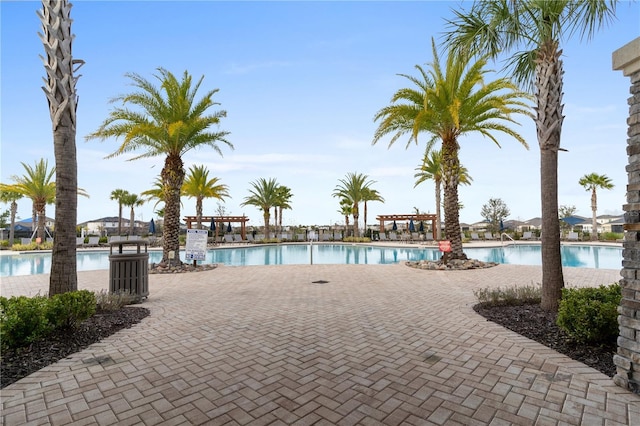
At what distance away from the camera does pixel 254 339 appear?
4344mm

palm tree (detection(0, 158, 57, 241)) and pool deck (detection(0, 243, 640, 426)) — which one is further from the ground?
palm tree (detection(0, 158, 57, 241))

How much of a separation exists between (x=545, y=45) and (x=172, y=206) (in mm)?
A: 12572

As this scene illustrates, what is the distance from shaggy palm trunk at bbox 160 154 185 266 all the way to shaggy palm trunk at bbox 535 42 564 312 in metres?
11.8

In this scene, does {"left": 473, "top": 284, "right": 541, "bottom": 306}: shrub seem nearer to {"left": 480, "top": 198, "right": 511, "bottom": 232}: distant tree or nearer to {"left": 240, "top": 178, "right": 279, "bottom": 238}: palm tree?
{"left": 240, "top": 178, "right": 279, "bottom": 238}: palm tree

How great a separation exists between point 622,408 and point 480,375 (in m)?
1.04

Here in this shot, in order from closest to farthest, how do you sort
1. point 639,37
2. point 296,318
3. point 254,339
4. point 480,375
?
point 639,37 < point 480,375 < point 254,339 < point 296,318

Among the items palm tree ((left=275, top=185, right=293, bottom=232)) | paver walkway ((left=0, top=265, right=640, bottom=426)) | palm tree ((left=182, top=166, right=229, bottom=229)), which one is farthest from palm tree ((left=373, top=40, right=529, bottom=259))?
palm tree ((left=275, top=185, right=293, bottom=232))

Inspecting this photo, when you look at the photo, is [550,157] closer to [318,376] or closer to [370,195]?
[318,376]

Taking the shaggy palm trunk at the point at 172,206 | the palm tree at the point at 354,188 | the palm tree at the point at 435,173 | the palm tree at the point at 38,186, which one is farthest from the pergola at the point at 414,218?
the palm tree at the point at 38,186

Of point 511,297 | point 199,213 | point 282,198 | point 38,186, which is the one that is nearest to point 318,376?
point 511,297

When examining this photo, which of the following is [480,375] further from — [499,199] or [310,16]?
[499,199]

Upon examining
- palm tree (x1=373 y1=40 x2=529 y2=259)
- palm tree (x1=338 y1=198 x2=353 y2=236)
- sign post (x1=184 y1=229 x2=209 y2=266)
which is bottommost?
sign post (x1=184 y1=229 x2=209 y2=266)

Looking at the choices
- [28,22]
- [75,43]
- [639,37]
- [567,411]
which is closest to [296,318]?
[567,411]

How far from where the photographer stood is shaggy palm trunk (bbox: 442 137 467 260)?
12508mm
